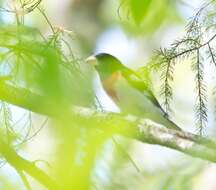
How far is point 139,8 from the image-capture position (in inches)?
→ 19.4

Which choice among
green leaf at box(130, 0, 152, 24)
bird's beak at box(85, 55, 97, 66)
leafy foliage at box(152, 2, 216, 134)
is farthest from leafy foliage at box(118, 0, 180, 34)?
bird's beak at box(85, 55, 97, 66)

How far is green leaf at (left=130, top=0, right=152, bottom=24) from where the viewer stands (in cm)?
49

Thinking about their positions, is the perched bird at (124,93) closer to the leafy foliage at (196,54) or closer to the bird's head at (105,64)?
the bird's head at (105,64)

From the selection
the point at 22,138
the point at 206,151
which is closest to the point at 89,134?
the point at 22,138

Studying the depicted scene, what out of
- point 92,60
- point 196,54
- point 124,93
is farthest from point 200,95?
point 92,60

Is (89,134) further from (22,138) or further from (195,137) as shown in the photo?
(195,137)

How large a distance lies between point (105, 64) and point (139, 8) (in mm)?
2076

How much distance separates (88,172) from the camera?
518 mm

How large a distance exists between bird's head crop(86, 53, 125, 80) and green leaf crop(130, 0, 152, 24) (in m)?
1.73

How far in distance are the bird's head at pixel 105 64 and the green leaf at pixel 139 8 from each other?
173 centimetres

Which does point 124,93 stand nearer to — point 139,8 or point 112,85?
point 112,85

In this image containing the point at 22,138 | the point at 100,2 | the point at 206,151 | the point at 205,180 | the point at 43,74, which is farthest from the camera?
the point at 100,2

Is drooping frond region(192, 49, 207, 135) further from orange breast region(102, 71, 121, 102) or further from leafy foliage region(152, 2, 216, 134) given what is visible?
orange breast region(102, 71, 121, 102)

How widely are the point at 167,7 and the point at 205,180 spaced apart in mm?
2778
